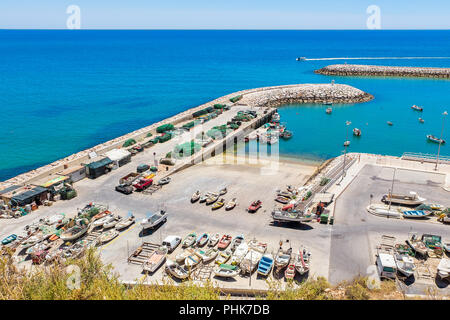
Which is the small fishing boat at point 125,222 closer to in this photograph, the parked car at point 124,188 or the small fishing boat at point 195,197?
the parked car at point 124,188

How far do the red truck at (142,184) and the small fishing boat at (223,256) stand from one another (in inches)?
607

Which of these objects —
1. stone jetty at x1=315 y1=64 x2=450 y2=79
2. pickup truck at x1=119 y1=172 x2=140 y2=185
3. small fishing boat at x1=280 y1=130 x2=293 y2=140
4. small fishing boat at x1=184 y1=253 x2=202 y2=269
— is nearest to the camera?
small fishing boat at x1=184 y1=253 x2=202 y2=269

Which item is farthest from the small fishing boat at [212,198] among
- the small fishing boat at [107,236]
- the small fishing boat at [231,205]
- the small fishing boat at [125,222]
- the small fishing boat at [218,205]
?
the small fishing boat at [107,236]

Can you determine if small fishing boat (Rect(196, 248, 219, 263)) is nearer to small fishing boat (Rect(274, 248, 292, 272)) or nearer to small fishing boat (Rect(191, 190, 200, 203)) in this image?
small fishing boat (Rect(274, 248, 292, 272))

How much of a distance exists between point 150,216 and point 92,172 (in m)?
14.5

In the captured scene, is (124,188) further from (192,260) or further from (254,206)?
(192,260)

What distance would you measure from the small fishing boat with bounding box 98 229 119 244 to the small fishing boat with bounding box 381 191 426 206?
27.6m

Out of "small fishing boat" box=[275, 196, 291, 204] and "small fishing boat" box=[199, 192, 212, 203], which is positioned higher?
"small fishing boat" box=[199, 192, 212, 203]

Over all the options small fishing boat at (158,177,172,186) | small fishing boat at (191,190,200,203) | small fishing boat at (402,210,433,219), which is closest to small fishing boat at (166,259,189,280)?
small fishing boat at (191,190,200,203)

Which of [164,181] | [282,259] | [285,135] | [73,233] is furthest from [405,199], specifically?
[73,233]

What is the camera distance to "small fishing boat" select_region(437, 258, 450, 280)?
2517 cm

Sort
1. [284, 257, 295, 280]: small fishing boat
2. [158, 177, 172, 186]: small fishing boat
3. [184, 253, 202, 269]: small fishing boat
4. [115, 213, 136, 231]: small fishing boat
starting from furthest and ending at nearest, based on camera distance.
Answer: [158, 177, 172, 186]: small fishing boat < [115, 213, 136, 231]: small fishing boat < [184, 253, 202, 269]: small fishing boat < [284, 257, 295, 280]: small fishing boat

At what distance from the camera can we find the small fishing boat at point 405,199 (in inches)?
1441

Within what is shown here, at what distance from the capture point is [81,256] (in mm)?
28844
